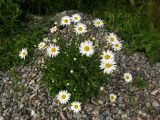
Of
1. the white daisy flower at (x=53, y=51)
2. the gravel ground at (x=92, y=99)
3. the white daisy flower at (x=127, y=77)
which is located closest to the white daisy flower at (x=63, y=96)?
the gravel ground at (x=92, y=99)

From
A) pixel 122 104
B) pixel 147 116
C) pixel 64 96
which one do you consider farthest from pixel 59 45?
pixel 147 116

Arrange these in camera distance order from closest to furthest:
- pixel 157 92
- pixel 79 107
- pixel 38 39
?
pixel 79 107
pixel 157 92
pixel 38 39

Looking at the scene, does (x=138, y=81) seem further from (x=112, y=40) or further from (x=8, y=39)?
(x=8, y=39)

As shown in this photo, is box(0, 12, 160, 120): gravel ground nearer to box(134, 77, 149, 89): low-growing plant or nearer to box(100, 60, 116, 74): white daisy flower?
box(134, 77, 149, 89): low-growing plant

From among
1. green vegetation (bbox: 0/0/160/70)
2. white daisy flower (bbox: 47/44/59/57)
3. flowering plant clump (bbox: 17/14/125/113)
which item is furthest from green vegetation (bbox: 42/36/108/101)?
green vegetation (bbox: 0/0/160/70)

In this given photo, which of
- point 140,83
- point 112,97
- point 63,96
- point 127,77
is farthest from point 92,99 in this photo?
point 140,83

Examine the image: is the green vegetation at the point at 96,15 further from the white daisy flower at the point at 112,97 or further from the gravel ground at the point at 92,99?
the white daisy flower at the point at 112,97

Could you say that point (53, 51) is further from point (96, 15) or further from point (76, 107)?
point (96, 15)
